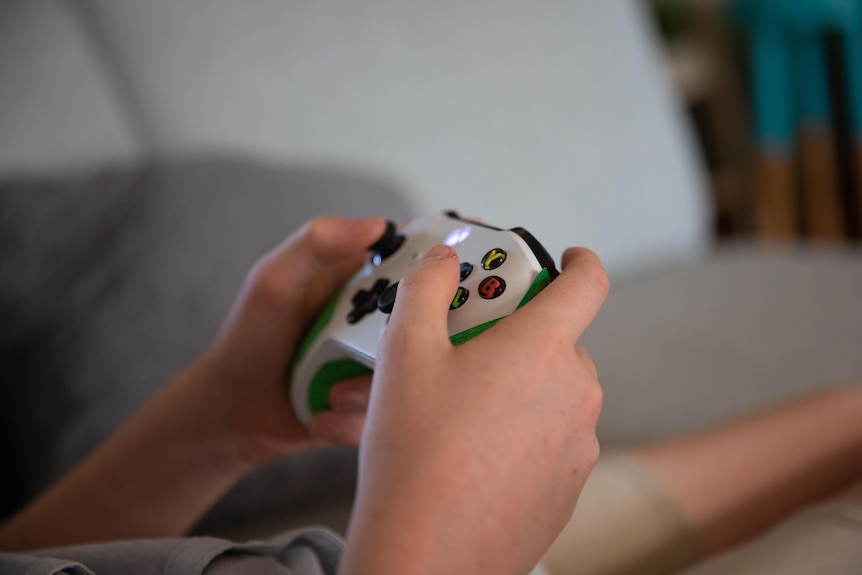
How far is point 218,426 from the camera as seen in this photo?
0.49 m

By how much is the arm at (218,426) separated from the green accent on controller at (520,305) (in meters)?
0.13

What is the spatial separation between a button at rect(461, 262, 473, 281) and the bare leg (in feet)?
1.01

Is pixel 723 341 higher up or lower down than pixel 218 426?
lower down

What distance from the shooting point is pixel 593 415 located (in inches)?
11.4

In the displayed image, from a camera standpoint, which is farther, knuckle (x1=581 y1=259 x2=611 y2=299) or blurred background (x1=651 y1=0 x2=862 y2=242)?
blurred background (x1=651 y1=0 x2=862 y2=242)

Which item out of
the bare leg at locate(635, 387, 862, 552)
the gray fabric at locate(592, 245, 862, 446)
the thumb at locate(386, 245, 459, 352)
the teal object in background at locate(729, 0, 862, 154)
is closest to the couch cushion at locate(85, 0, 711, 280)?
the gray fabric at locate(592, 245, 862, 446)

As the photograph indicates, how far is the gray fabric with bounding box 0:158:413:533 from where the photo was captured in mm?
549

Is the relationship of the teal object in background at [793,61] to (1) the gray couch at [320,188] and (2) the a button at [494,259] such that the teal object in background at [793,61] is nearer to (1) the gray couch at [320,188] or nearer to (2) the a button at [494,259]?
(1) the gray couch at [320,188]

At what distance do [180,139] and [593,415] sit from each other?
64 cm

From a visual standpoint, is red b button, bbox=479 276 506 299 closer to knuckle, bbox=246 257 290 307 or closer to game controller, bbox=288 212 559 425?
game controller, bbox=288 212 559 425

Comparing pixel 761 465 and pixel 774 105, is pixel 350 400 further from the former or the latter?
pixel 774 105

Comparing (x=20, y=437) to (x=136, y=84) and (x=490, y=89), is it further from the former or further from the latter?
(x=490, y=89)

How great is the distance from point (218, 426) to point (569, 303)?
30 cm

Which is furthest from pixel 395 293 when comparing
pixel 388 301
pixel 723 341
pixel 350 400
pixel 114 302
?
pixel 723 341
